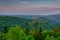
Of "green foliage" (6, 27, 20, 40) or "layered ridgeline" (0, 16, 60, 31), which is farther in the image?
"layered ridgeline" (0, 16, 60, 31)

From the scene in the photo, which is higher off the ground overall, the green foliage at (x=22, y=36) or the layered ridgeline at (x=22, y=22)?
the layered ridgeline at (x=22, y=22)

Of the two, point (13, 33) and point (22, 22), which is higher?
point (22, 22)

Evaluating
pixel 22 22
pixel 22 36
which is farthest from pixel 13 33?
pixel 22 22

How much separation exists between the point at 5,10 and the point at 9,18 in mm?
197

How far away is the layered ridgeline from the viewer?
3.94 meters

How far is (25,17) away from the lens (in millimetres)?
3979

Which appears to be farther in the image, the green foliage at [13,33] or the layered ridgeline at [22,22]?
the layered ridgeline at [22,22]

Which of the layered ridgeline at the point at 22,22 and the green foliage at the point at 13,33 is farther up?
the layered ridgeline at the point at 22,22

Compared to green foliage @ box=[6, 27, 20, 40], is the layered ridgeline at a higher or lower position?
higher

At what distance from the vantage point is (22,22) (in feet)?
13.0

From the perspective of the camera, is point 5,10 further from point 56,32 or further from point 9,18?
point 56,32

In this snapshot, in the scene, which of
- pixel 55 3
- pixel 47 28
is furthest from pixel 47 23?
pixel 55 3

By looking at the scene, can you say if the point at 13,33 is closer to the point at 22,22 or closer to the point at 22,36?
the point at 22,36

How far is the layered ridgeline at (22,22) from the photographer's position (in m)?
3.94
